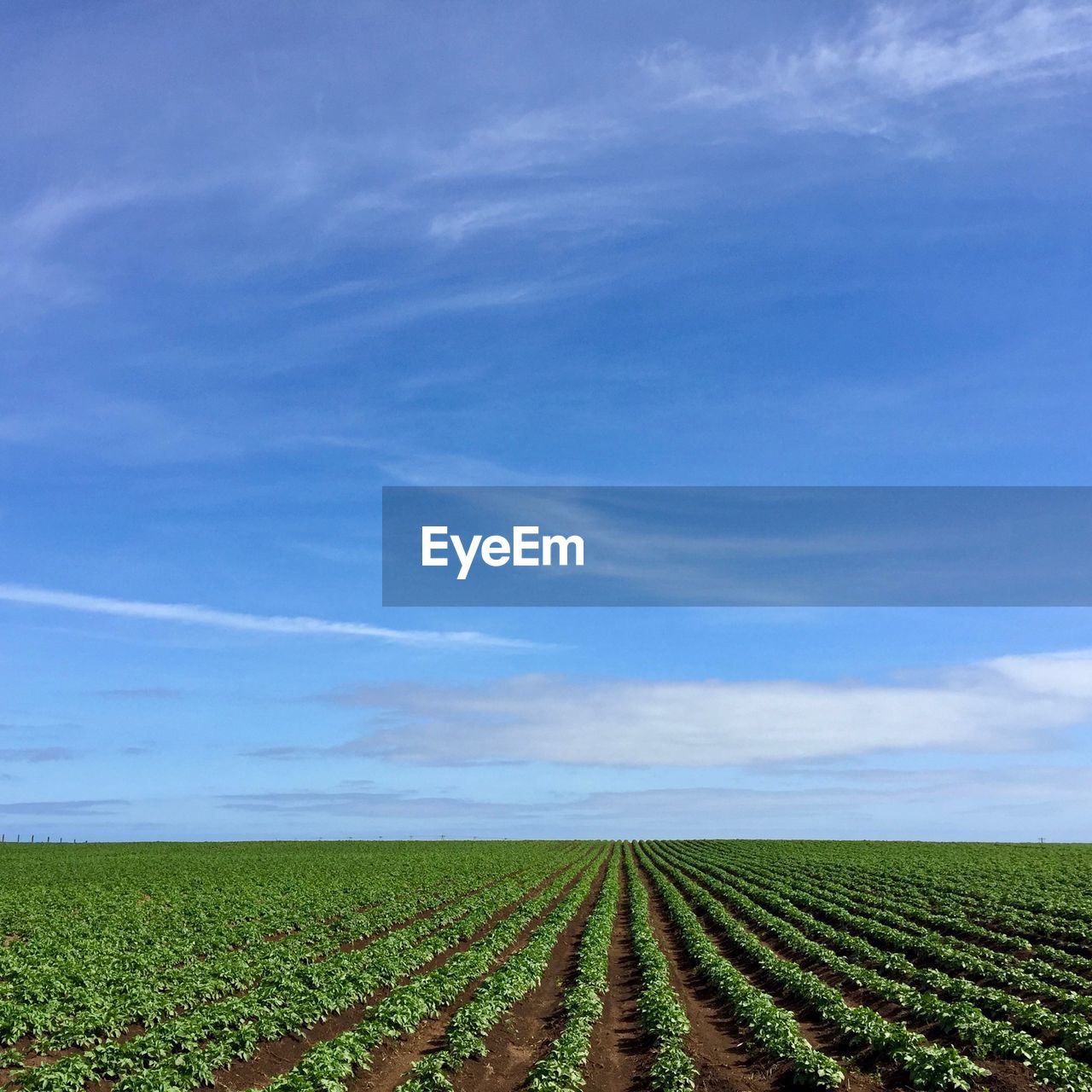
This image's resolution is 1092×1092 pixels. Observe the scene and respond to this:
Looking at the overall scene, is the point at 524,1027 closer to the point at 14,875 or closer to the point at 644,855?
the point at 14,875

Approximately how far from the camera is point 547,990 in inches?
923

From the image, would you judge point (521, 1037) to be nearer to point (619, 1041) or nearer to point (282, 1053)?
point (619, 1041)

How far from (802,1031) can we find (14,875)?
2749 inches

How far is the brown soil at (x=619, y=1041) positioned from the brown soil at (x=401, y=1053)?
263 cm

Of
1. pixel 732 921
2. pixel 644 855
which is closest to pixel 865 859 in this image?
pixel 644 855

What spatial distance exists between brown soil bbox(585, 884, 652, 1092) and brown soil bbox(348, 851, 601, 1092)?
2631 millimetres

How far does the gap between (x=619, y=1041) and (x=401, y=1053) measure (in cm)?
475

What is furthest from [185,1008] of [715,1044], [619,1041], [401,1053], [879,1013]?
[879,1013]

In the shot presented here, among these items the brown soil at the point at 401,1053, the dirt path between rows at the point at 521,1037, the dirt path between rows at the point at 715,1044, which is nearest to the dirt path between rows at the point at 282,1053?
the brown soil at the point at 401,1053

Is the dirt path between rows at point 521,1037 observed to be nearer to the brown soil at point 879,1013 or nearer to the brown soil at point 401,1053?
the brown soil at point 401,1053

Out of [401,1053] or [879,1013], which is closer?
[401,1053]

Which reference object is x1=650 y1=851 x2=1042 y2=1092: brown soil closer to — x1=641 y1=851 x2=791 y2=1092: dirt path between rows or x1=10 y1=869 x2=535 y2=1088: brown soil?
x1=641 y1=851 x2=791 y2=1092: dirt path between rows

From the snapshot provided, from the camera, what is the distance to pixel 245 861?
80688 mm

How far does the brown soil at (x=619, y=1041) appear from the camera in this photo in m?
A: 16.2
